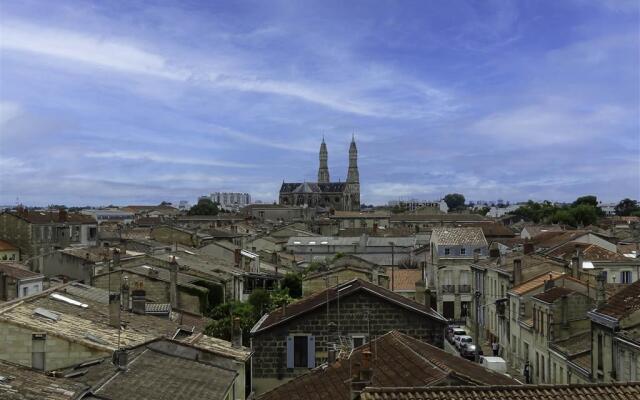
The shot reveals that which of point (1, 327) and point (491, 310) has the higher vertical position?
point (1, 327)

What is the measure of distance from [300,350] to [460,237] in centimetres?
3792

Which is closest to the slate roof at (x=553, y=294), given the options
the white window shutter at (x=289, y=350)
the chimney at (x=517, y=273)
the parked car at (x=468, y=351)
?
the chimney at (x=517, y=273)

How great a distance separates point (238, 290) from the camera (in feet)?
172

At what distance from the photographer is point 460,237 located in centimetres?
6191

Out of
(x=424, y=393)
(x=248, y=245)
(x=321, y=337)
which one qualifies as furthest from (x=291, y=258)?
(x=424, y=393)

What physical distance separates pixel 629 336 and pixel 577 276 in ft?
62.8

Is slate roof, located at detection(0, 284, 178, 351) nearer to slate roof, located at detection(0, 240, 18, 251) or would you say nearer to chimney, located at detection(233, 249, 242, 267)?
chimney, located at detection(233, 249, 242, 267)

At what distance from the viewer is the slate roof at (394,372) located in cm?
1628

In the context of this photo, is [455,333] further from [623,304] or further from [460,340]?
[623,304]

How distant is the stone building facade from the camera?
83.7 ft

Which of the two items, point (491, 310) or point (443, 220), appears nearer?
point (491, 310)

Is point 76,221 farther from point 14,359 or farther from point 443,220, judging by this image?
point 443,220

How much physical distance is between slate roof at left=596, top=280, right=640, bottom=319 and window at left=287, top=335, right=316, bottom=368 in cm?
904

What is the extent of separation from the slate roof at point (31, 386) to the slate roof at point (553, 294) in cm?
2358
